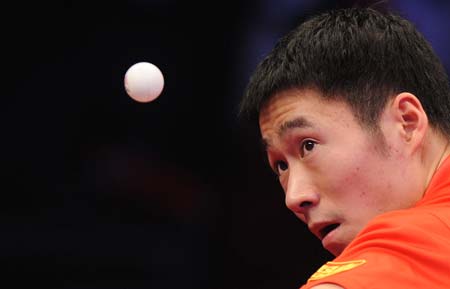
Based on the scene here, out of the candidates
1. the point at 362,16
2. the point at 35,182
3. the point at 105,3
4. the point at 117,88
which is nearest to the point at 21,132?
the point at 35,182

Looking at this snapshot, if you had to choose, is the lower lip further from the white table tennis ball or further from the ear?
the white table tennis ball

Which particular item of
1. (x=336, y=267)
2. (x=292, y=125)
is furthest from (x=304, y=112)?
(x=336, y=267)

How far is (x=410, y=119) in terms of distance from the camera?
1.60 m

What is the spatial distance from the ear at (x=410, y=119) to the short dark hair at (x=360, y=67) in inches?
1.4

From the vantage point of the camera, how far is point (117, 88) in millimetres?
4527

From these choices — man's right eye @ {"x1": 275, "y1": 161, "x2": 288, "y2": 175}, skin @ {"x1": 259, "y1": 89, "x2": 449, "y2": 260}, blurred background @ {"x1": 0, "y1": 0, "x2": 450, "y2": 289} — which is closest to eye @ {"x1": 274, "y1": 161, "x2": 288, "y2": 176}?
man's right eye @ {"x1": 275, "y1": 161, "x2": 288, "y2": 175}

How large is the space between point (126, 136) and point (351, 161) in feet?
10.2

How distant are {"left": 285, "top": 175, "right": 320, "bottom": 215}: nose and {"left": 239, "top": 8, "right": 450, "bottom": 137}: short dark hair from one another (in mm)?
175

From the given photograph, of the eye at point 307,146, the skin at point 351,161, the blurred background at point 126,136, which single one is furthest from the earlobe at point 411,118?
the blurred background at point 126,136

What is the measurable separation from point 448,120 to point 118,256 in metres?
3.06

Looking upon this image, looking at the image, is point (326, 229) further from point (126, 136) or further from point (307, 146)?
point (126, 136)

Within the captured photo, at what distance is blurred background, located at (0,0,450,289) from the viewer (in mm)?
4414

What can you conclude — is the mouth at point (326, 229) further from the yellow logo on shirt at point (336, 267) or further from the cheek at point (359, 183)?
the yellow logo on shirt at point (336, 267)

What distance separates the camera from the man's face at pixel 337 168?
61.9 inches
